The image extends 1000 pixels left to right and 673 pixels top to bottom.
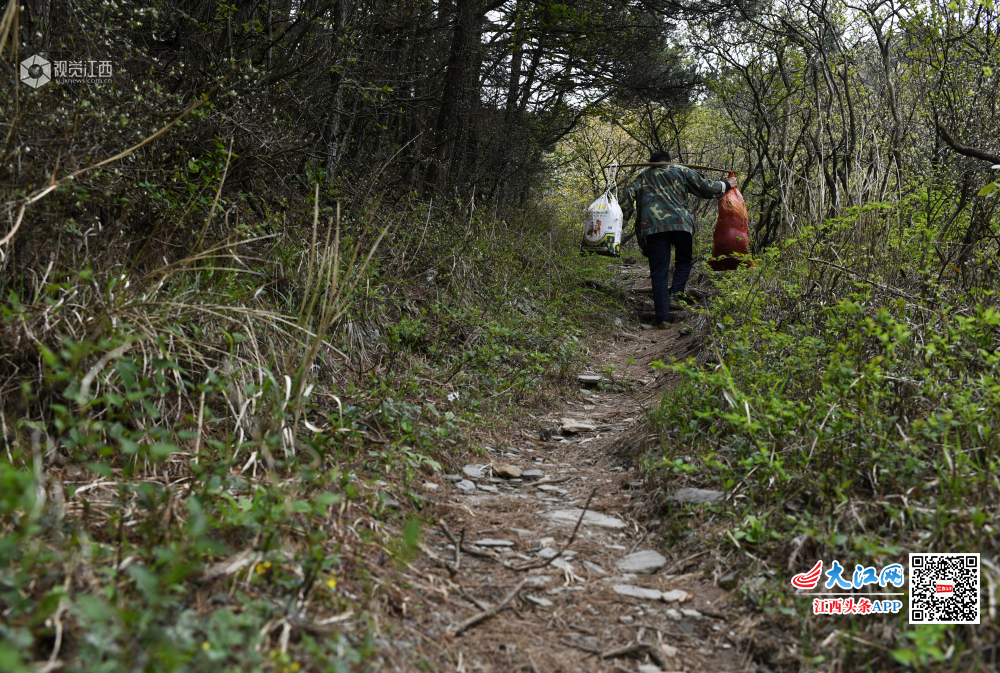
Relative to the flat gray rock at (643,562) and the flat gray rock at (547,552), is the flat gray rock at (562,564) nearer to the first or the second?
the flat gray rock at (547,552)

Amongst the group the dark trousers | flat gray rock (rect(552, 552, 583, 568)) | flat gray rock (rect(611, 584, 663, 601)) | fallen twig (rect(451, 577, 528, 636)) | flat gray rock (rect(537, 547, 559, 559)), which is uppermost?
the dark trousers

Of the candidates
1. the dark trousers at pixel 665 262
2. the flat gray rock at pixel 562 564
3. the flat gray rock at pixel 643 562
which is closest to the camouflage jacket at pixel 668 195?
the dark trousers at pixel 665 262

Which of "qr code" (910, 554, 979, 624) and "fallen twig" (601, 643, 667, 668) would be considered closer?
"qr code" (910, 554, 979, 624)

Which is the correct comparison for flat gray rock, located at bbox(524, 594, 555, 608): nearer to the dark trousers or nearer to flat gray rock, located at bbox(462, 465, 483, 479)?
flat gray rock, located at bbox(462, 465, 483, 479)

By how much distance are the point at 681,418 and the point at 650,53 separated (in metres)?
8.12

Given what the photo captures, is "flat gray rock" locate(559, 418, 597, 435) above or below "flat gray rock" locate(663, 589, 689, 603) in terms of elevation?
below

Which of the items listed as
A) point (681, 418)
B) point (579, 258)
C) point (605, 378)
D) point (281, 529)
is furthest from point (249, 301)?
point (579, 258)

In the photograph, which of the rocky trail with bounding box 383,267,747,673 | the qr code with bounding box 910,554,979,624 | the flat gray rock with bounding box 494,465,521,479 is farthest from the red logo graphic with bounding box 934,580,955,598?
the flat gray rock with bounding box 494,465,521,479

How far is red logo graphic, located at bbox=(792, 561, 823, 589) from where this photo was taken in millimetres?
2041

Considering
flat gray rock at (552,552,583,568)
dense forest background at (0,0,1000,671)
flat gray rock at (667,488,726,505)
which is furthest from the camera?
flat gray rock at (667,488,726,505)

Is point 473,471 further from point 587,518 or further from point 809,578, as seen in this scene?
point 809,578

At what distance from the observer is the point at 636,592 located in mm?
2268

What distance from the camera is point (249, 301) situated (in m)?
3.38

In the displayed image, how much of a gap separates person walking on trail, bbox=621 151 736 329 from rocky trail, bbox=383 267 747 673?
4.01 m
